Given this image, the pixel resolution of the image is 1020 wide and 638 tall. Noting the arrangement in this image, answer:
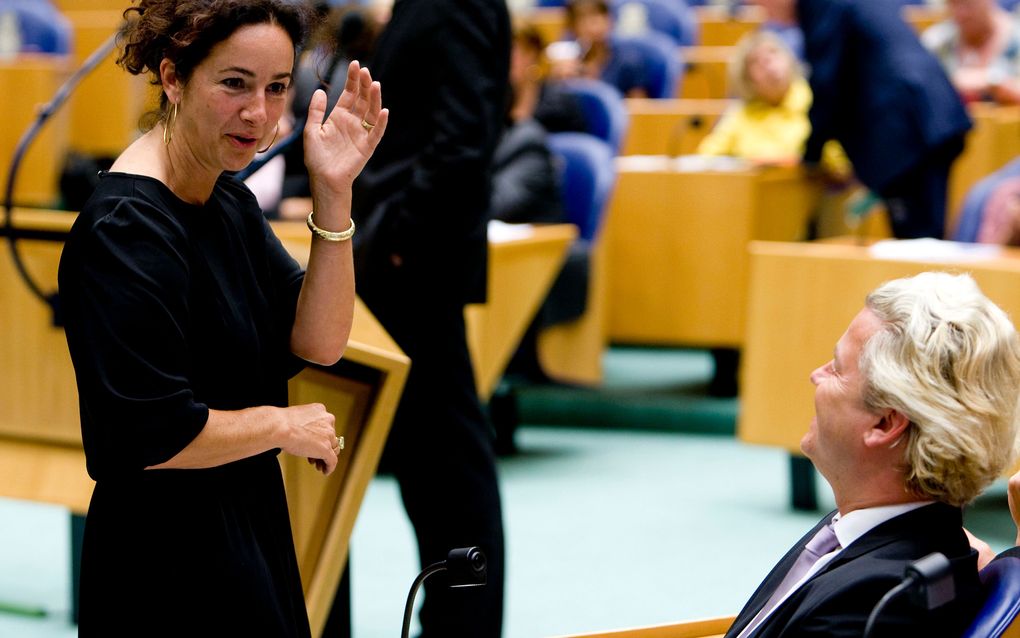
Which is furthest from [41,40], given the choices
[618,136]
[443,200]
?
[443,200]

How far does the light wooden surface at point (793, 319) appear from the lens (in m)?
3.78

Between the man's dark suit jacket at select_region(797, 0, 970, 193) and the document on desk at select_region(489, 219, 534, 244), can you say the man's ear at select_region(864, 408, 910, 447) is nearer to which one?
the document on desk at select_region(489, 219, 534, 244)

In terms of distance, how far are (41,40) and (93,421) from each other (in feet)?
22.5

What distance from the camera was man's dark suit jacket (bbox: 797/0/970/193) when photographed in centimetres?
467

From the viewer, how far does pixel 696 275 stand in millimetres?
5176

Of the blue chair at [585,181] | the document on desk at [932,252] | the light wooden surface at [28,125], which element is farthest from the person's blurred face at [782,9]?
the light wooden surface at [28,125]

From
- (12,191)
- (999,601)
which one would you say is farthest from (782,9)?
(999,601)

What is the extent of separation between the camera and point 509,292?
4.22m

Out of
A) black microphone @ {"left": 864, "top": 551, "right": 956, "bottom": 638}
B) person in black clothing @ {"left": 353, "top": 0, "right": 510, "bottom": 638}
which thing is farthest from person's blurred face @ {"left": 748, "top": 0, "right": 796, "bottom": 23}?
black microphone @ {"left": 864, "top": 551, "right": 956, "bottom": 638}

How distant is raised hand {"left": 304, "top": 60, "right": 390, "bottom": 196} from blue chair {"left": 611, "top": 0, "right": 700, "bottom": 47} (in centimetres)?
708

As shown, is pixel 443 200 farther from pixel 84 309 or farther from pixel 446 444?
pixel 84 309

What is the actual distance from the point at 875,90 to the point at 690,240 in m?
0.82

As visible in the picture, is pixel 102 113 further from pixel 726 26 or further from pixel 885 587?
pixel 885 587

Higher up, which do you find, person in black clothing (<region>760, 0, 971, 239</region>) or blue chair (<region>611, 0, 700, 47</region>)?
person in black clothing (<region>760, 0, 971, 239</region>)
